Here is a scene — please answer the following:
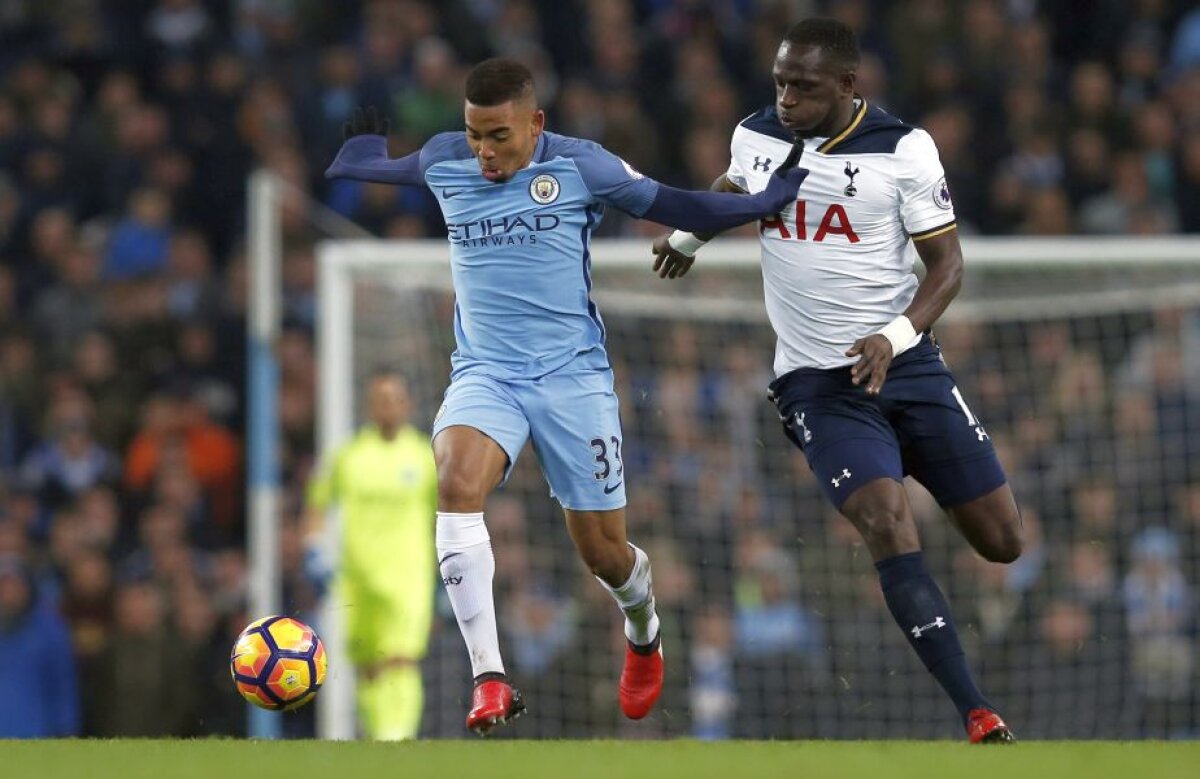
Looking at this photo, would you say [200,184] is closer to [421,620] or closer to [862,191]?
[421,620]

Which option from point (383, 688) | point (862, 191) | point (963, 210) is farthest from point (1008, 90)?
point (862, 191)

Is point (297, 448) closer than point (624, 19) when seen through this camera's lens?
Yes

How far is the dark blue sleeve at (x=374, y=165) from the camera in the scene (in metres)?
7.53

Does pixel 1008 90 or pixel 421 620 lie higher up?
pixel 1008 90

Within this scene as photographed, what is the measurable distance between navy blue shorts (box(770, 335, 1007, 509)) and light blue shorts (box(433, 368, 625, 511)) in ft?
2.14

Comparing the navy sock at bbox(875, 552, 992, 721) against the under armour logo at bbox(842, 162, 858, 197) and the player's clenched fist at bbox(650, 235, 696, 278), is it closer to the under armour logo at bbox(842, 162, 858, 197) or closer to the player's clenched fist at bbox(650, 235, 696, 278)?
the under armour logo at bbox(842, 162, 858, 197)

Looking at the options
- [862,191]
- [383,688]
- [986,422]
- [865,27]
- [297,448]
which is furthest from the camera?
[865,27]

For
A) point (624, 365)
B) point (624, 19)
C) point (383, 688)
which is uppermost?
point (624, 19)

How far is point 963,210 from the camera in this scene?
14.4m

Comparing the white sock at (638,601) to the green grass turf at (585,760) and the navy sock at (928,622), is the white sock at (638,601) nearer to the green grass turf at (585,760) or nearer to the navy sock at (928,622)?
the navy sock at (928,622)

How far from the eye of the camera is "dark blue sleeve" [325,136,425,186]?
753cm

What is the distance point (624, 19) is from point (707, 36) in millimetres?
646

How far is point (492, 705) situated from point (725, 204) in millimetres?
1842

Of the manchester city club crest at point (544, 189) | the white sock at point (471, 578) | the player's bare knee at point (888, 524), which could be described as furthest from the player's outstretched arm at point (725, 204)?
the white sock at point (471, 578)
